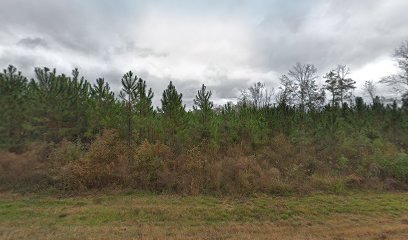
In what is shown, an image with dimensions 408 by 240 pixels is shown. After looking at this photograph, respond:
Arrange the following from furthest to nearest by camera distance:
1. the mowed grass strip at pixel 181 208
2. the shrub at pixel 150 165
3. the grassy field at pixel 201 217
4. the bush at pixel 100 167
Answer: the shrub at pixel 150 165 < the bush at pixel 100 167 < the mowed grass strip at pixel 181 208 < the grassy field at pixel 201 217

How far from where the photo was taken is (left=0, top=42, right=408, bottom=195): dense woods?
12.2m

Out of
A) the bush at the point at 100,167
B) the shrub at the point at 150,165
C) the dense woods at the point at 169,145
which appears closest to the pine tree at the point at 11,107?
the dense woods at the point at 169,145

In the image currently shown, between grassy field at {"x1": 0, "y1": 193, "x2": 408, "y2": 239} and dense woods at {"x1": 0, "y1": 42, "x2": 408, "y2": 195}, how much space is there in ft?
4.57

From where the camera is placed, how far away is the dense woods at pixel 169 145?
1218 centimetres

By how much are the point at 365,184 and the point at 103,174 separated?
13399mm

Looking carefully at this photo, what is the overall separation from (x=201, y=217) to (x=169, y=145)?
688 centimetres

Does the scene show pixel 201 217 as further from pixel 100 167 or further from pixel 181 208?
pixel 100 167

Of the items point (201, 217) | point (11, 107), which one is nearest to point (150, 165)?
point (201, 217)

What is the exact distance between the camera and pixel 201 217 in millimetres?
8016

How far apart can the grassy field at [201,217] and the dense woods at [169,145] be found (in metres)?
1.39

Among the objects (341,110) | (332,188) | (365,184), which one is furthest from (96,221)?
(341,110)

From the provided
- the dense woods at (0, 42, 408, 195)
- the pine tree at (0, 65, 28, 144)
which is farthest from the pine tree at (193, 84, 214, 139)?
the pine tree at (0, 65, 28, 144)

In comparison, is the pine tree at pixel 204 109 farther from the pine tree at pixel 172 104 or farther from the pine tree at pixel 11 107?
the pine tree at pixel 11 107

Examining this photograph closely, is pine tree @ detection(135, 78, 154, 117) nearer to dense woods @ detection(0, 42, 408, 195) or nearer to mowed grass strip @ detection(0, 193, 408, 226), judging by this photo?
dense woods @ detection(0, 42, 408, 195)
